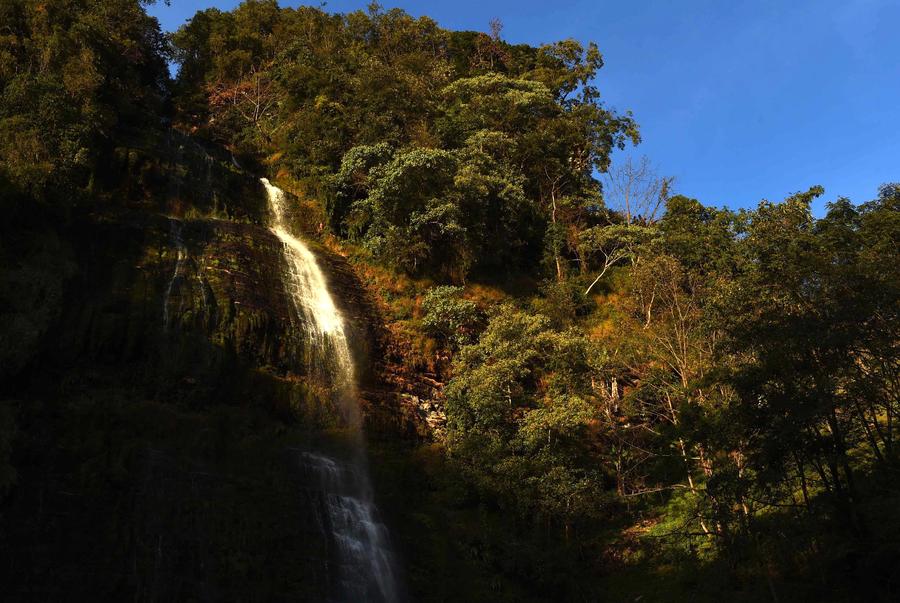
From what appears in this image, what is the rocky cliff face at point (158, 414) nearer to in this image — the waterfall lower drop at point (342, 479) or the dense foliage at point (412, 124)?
the waterfall lower drop at point (342, 479)

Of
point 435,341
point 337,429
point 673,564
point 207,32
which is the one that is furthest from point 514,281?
point 207,32

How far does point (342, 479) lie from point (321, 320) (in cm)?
628

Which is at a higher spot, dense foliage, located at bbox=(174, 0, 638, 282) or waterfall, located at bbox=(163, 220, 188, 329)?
dense foliage, located at bbox=(174, 0, 638, 282)

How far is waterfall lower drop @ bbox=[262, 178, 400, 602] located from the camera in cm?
1408

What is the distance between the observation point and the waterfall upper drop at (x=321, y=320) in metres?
19.5

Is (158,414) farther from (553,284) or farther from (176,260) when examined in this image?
(553,284)

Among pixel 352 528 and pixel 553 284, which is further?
pixel 553 284

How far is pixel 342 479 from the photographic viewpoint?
1620 centimetres

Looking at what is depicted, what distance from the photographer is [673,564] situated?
16719mm

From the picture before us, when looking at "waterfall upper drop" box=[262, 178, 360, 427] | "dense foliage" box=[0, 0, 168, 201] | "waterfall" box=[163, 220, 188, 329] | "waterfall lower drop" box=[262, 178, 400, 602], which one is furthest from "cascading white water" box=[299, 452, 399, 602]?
"dense foliage" box=[0, 0, 168, 201]

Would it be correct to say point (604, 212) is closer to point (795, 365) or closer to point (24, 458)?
point (795, 365)

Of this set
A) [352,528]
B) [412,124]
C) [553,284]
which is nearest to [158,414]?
[352,528]

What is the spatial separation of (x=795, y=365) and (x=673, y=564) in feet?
21.6

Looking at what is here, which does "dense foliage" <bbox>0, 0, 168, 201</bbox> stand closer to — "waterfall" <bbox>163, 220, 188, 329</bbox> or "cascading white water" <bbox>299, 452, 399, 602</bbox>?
"waterfall" <bbox>163, 220, 188, 329</bbox>
